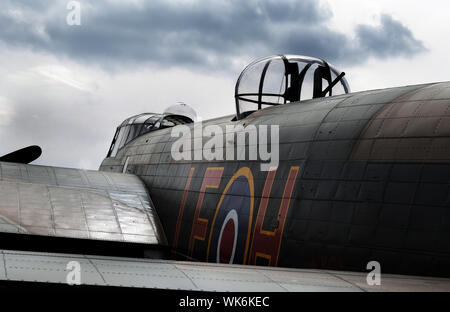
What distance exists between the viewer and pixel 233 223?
329 inches

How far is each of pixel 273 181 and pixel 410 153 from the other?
7.39 feet

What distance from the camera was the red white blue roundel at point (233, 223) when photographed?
8000 mm

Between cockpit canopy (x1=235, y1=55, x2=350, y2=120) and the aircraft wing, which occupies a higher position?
cockpit canopy (x1=235, y1=55, x2=350, y2=120)

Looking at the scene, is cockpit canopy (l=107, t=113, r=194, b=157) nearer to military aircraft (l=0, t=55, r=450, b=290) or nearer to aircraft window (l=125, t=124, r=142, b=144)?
aircraft window (l=125, t=124, r=142, b=144)

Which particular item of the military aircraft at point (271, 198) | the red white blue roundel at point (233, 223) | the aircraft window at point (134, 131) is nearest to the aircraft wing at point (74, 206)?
the military aircraft at point (271, 198)

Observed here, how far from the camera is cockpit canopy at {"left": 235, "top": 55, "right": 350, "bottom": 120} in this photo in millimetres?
10664

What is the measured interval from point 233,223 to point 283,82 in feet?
11.8

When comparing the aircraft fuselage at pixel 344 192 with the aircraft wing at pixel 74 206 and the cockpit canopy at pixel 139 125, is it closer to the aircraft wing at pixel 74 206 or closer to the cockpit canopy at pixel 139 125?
the aircraft wing at pixel 74 206

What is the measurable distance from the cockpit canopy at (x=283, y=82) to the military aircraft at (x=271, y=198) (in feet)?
0.07

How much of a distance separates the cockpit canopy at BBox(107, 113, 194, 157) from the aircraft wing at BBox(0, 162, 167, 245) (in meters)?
4.50

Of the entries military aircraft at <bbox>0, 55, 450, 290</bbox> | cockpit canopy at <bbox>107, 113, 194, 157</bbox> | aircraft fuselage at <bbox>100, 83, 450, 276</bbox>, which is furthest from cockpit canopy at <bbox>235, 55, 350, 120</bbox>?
cockpit canopy at <bbox>107, 113, 194, 157</bbox>

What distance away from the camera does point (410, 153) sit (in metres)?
6.03
